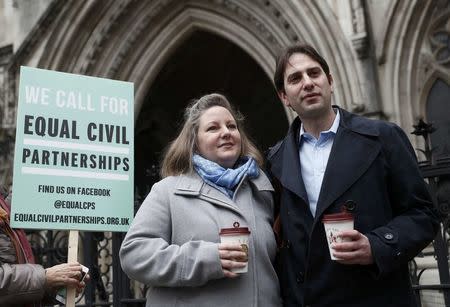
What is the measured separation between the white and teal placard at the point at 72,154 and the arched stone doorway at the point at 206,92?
9.12 m

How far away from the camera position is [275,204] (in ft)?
6.98

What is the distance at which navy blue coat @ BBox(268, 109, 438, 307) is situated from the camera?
5.90 ft

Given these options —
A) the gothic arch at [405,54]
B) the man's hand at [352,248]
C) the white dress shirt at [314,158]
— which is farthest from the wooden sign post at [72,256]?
the gothic arch at [405,54]

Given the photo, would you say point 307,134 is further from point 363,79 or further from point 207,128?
point 363,79

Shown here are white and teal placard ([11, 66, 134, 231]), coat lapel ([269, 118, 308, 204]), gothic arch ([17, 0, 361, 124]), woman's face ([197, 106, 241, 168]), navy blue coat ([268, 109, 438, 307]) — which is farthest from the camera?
gothic arch ([17, 0, 361, 124])

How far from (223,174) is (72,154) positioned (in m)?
0.95

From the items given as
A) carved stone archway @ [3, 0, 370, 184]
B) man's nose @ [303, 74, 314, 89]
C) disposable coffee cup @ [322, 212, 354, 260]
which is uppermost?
carved stone archway @ [3, 0, 370, 184]

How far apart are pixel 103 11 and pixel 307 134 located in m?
7.99

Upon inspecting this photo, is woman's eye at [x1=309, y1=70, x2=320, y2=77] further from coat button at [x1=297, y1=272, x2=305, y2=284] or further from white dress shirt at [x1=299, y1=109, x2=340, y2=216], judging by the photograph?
coat button at [x1=297, y1=272, x2=305, y2=284]

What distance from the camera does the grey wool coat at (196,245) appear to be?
6.01ft

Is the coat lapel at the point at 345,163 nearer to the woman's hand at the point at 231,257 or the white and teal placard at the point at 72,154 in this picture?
the woman's hand at the point at 231,257

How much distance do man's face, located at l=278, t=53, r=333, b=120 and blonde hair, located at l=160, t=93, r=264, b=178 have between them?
0.91 ft

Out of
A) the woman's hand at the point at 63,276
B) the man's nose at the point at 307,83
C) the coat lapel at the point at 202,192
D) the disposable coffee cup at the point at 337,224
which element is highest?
the man's nose at the point at 307,83

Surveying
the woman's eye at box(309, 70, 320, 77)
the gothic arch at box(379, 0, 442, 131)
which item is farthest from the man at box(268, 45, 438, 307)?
the gothic arch at box(379, 0, 442, 131)
